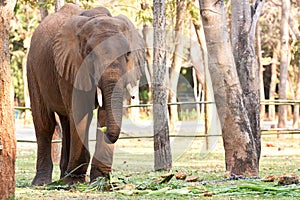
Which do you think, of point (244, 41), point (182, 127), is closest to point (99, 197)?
point (244, 41)

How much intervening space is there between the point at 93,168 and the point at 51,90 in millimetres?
1783

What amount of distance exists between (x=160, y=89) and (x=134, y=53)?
128 inches

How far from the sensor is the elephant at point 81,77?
364 inches

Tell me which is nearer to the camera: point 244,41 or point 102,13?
point 102,13

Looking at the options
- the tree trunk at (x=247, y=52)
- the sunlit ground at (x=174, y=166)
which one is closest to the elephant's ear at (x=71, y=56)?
the sunlit ground at (x=174, y=166)

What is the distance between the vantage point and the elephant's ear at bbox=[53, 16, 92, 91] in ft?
32.6

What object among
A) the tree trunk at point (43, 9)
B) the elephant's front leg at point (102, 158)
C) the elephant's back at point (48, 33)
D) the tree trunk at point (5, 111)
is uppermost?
the tree trunk at point (43, 9)

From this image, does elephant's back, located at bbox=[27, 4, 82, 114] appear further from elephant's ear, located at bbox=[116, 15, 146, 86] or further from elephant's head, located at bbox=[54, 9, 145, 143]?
elephant's ear, located at bbox=[116, 15, 146, 86]

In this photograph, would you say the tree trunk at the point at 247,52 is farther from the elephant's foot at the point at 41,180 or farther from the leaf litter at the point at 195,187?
the elephant's foot at the point at 41,180

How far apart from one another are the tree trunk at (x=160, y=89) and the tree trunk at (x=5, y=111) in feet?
18.3

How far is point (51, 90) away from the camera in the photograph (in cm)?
1112

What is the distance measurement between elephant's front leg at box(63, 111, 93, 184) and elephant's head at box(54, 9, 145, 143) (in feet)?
1.64

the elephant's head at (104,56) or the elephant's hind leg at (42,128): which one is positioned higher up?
the elephant's head at (104,56)

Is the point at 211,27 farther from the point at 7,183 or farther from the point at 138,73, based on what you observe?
the point at 7,183
